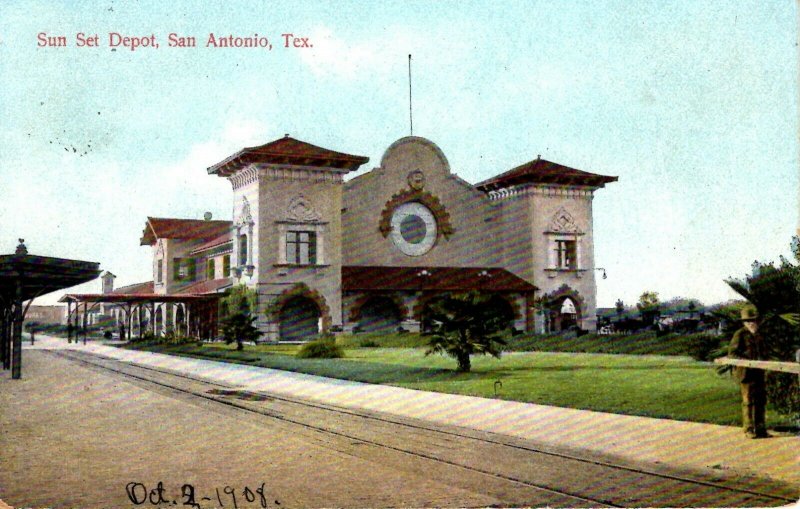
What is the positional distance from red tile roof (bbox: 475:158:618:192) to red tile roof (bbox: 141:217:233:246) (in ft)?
61.9

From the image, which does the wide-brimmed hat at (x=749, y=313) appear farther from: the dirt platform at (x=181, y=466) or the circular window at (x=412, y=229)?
the circular window at (x=412, y=229)

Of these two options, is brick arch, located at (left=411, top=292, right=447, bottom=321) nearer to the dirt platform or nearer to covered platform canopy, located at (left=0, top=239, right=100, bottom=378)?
covered platform canopy, located at (left=0, top=239, right=100, bottom=378)

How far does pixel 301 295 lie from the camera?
39.2 meters

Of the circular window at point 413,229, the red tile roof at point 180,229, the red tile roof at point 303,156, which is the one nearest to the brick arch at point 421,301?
the circular window at point 413,229

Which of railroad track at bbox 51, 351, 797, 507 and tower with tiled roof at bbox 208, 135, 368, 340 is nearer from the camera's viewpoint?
railroad track at bbox 51, 351, 797, 507

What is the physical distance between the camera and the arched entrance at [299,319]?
126 ft

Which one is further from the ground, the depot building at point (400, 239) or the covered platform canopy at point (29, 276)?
the depot building at point (400, 239)

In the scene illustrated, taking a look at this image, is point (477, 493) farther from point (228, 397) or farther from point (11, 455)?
point (228, 397)

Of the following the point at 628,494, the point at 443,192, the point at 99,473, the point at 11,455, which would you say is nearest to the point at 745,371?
the point at 628,494

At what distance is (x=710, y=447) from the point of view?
10.3 m

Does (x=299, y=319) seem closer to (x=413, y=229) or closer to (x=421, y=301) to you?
(x=421, y=301)

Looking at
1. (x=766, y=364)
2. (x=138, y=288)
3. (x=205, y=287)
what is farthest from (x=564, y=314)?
(x=766, y=364)

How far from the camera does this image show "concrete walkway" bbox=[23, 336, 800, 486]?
959 centimetres

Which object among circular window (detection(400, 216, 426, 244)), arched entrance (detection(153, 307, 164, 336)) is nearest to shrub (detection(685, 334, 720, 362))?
arched entrance (detection(153, 307, 164, 336))
